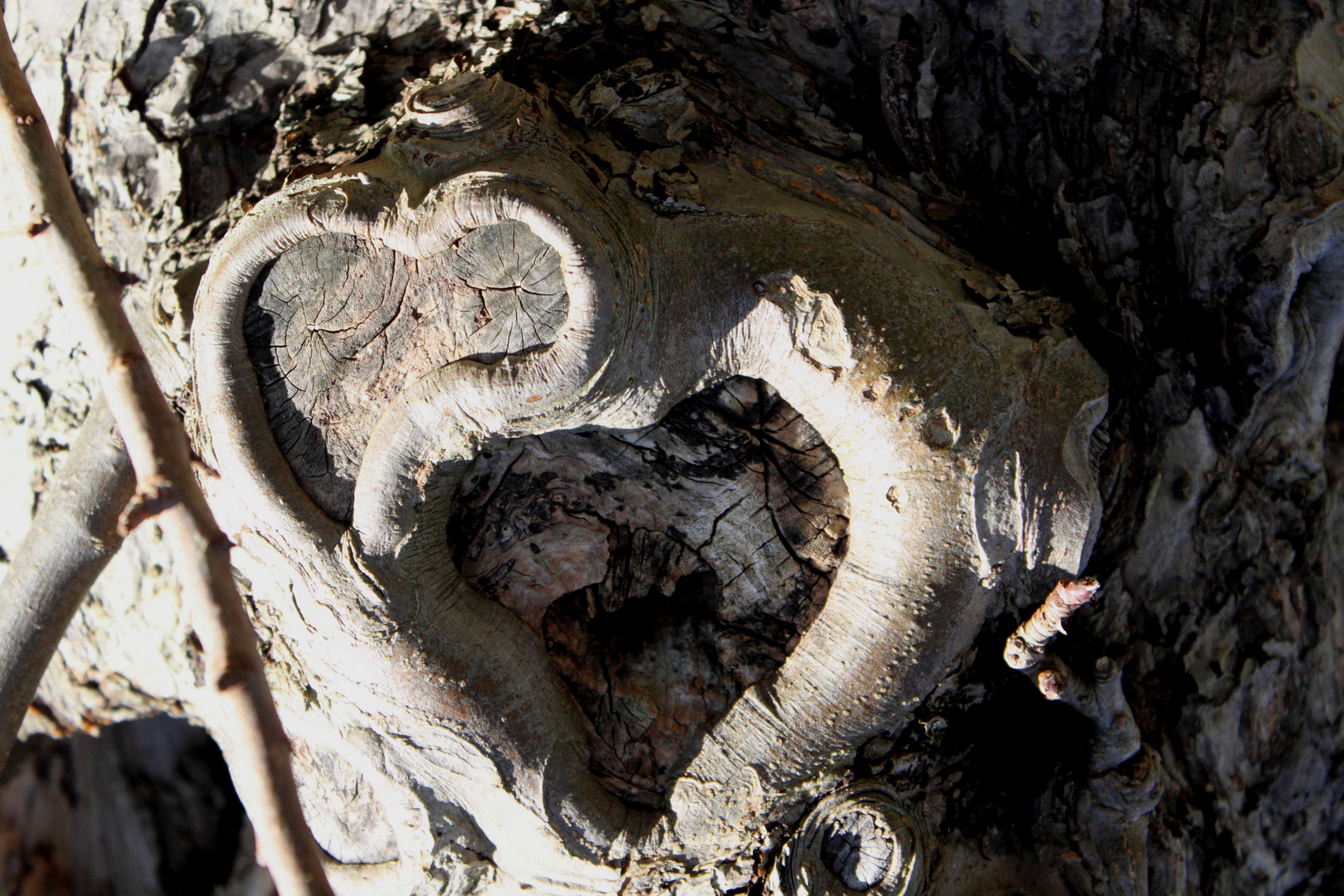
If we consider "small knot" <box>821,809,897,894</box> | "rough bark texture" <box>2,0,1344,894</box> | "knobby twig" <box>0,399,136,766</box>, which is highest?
"rough bark texture" <box>2,0,1344,894</box>

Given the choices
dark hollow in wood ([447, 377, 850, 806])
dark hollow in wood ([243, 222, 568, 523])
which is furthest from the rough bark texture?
dark hollow in wood ([447, 377, 850, 806])

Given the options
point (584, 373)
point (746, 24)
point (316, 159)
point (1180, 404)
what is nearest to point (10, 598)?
point (316, 159)

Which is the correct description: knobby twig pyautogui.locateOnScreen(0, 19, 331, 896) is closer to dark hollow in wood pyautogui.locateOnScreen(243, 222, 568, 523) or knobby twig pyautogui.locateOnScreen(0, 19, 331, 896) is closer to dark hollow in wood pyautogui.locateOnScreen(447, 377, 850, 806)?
dark hollow in wood pyautogui.locateOnScreen(243, 222, 568, 523)

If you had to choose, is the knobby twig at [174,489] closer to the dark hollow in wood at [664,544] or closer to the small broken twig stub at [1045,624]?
the dark hollow in wood at [664,544]

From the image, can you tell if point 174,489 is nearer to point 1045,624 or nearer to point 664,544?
point 664,544

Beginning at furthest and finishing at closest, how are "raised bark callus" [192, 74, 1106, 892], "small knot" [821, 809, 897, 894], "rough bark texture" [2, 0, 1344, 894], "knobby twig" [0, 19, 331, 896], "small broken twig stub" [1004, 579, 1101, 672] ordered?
1. "rough bark texture" [2, 0, 1344, 894]
2. "small knot" [821, 809, 897, 894]
3. "raised bark callus" [192, 74, 1106, 892]
4. "small broken twig stub" [1004, 579, 1101, 672]
5. "knobby twig" [0, 19, 331, 896]

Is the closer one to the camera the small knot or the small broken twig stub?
the small broken twig stub

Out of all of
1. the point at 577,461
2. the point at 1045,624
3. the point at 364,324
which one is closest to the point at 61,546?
the point at 364,324

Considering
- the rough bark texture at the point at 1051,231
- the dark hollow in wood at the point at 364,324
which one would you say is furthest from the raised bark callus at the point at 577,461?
the rough bark texture at the point at 1051,231
